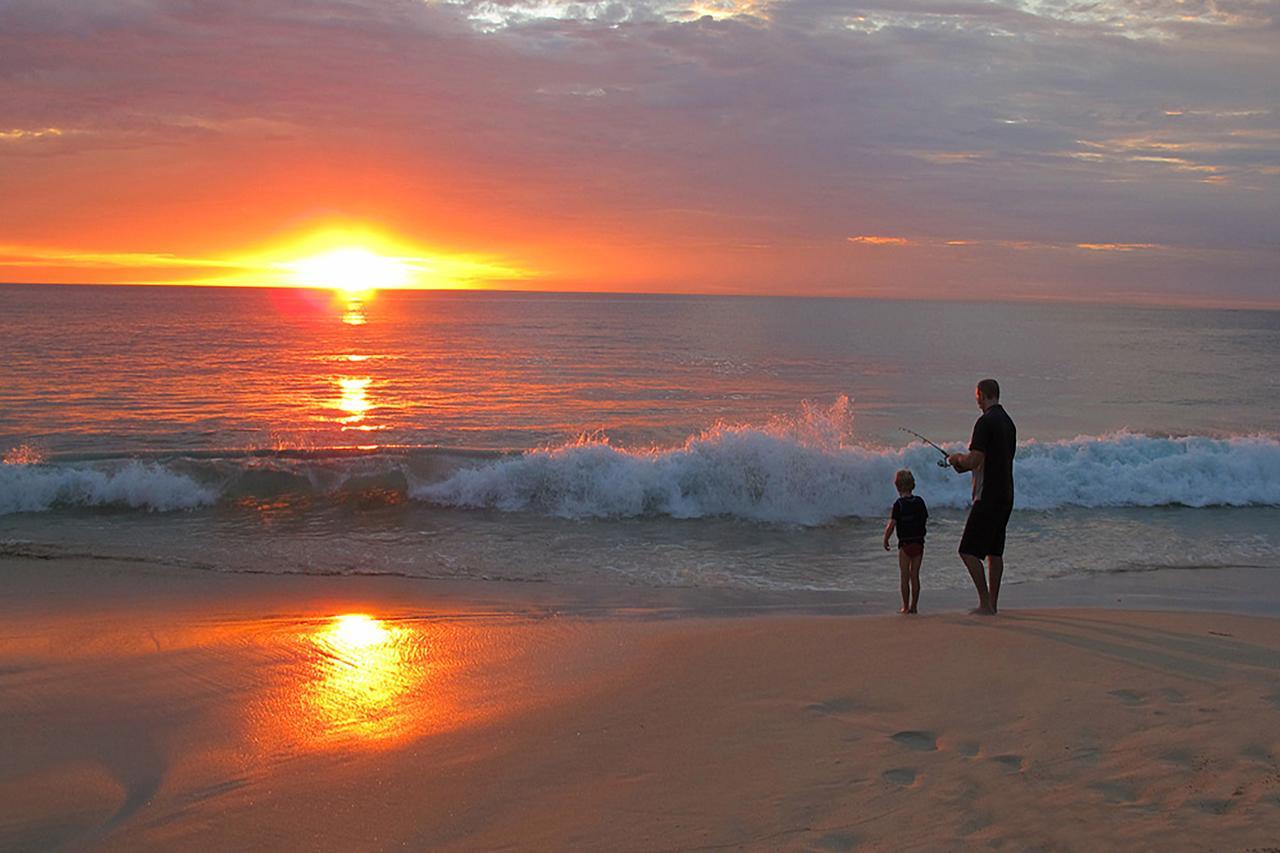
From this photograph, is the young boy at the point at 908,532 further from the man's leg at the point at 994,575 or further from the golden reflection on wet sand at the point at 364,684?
the golden reflection on wet sand at the point at 364,684

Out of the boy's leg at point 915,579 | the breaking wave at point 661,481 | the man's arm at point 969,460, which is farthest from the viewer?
the breaking wave at point 661,481

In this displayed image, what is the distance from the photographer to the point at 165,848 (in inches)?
154

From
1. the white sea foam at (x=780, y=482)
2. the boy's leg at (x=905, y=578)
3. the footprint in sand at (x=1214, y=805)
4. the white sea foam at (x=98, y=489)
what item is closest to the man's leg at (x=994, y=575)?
the boy's leg at (x=905, y=578)

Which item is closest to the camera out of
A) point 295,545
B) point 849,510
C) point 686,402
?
point 295,545

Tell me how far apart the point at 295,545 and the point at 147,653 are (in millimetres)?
4505

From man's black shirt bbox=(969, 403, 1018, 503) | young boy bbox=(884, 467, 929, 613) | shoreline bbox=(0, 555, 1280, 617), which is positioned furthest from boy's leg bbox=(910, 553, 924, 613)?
man's black shirt bbox=(969, 403, 1018, 503)

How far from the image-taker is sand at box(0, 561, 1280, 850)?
392cm

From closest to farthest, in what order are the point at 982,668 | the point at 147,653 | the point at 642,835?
the point at 642,835 < the point at 982,668 < the point at 147,653

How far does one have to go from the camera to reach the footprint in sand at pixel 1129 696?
5.25 meters

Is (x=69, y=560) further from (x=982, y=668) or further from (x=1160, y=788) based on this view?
(x=1160, y=788)

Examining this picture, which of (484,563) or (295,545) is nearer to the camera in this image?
(484,563)

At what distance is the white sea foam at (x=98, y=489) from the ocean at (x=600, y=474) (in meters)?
0.04

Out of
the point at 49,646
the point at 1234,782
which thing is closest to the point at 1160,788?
the point at 1234,782

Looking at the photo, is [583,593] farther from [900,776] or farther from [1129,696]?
[900,776]
